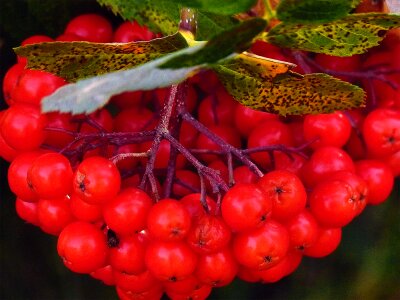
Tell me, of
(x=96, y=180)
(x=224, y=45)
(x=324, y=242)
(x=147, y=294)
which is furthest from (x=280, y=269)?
(x=224, y=45)

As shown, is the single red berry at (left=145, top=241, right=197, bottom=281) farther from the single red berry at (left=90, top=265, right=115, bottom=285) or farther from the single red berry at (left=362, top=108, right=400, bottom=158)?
the single red berry at (left=362, top=108, right=400, bottom=158)

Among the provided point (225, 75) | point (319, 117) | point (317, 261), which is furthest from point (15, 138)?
point (317, 261)

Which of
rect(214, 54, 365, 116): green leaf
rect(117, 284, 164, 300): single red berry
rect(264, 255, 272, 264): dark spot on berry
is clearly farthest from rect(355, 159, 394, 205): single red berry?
rect(117, 284, 164, 300): single red berry

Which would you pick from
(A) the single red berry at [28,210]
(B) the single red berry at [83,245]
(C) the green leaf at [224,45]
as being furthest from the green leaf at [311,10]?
(A) the single red berry at [28,210]

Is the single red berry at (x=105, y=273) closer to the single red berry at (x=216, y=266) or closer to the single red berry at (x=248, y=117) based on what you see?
the single red berry at (x=216, y=266)

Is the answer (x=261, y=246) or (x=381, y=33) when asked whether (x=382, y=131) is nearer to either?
(x=381, y=33)

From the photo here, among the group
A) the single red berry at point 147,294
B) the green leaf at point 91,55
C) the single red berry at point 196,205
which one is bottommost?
the single red berry at point 147,294
